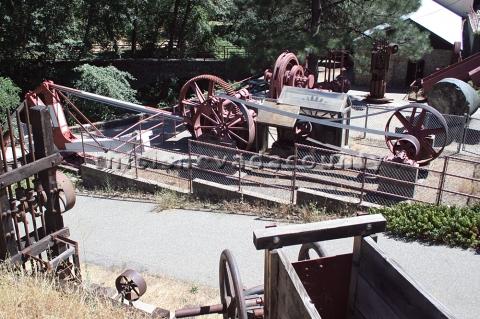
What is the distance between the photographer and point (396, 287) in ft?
12.1

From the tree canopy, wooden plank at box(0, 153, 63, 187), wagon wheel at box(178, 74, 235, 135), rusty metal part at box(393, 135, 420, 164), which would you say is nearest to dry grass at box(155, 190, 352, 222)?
rusty metal part at box(393, 135, 420, 164)

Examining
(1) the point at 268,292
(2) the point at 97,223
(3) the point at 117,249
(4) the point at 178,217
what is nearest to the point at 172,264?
(3) the point at 117,249

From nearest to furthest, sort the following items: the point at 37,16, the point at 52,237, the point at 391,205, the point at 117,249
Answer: the point at 52,237
the point at 117,249
the point at 391,205
the point at 37,16

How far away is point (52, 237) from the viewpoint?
5.64 m

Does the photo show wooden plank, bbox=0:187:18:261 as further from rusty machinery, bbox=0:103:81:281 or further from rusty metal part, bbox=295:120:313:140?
rusty metal part, bbox=295:120:313:140

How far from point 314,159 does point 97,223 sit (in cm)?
583

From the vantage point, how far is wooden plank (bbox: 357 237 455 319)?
11.0ft

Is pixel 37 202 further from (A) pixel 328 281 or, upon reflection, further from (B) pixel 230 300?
(A) pixel 328 281

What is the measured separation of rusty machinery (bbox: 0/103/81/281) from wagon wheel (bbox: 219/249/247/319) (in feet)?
5.53

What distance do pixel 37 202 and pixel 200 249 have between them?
429 centimetres

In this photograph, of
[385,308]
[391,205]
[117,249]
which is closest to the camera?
[385,308]

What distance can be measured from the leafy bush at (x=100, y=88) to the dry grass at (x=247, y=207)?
1161cm

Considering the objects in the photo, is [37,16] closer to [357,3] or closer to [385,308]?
[357,3]

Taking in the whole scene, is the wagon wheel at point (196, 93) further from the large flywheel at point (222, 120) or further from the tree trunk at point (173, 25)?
the tree trunk at point (173, 25)
